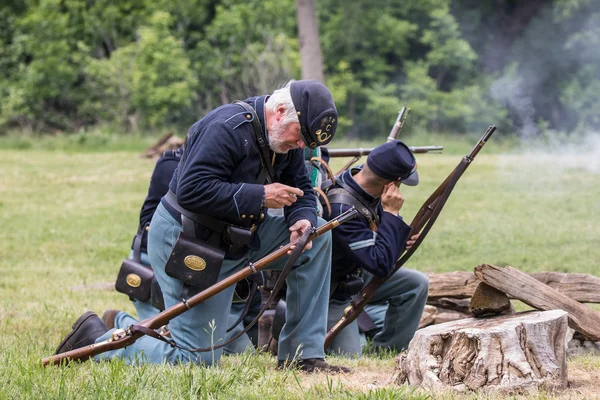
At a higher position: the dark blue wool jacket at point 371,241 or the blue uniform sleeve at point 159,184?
the blue uniform sleeve at point 159,184

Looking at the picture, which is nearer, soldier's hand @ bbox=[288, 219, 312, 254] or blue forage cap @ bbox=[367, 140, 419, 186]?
soldier's hand @ bbox=[288, 219, 312, 254]

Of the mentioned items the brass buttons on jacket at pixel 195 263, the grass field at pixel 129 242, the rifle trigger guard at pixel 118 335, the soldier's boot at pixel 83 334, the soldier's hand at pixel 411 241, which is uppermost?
the brass buttons on jacket at pixel 195 263

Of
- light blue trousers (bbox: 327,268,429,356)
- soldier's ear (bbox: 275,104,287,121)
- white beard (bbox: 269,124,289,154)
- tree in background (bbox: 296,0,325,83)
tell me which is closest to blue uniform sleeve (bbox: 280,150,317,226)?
white beard (bbox: 269,124,289,154)

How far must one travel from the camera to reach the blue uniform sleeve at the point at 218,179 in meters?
4.69

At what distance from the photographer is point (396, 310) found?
6.57 m

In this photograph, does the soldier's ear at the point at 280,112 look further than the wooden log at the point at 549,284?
No

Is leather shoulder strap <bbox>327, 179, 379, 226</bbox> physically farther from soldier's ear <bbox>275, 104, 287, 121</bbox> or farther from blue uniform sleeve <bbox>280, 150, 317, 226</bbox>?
soldier's ear <bbox>275, 104, 287, 121</bbox>

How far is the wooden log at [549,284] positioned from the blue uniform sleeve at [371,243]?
113 centimetres

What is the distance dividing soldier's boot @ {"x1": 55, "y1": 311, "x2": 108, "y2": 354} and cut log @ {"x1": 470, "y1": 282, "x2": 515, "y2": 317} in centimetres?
235

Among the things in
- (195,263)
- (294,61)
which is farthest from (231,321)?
(294,61)

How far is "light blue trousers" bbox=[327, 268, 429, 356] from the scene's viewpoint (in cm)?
645

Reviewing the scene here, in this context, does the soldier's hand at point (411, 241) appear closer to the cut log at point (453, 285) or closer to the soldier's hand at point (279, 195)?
the cut log at point (453, 285)

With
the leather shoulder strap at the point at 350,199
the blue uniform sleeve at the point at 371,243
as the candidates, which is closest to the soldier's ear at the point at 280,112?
the blue uniform sleeve at the point at 371,243

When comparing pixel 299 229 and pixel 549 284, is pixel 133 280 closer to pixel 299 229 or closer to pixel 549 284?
pixel 299 229
